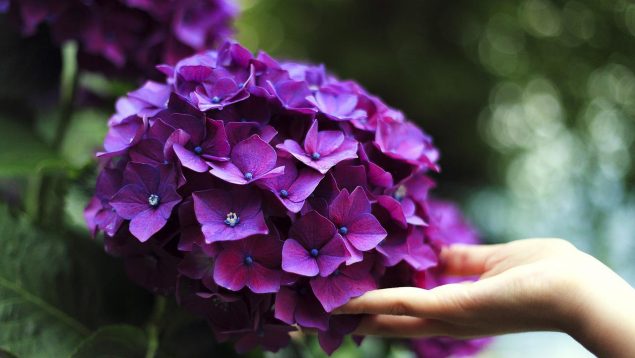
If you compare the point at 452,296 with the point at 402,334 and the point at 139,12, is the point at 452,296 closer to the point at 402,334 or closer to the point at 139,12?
the point at 402,334

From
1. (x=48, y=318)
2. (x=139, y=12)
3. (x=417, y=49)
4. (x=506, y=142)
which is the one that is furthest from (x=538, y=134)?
(x=48, y=318)

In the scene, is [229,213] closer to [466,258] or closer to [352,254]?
[352,254]

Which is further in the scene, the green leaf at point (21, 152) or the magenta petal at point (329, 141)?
the green leaf at point (21, 152)

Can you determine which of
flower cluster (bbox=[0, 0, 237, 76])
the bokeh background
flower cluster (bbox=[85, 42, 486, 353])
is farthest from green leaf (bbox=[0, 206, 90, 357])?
the bokeh background

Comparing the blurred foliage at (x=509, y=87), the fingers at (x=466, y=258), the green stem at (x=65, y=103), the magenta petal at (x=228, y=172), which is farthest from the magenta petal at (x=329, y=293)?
the blurred foliage at (x=509, y=87)

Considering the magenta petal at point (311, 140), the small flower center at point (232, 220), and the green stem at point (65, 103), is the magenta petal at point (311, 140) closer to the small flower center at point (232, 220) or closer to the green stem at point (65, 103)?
the small flower center at point (232, 220)

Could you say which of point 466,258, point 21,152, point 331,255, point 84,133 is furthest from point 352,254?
point 84,133
